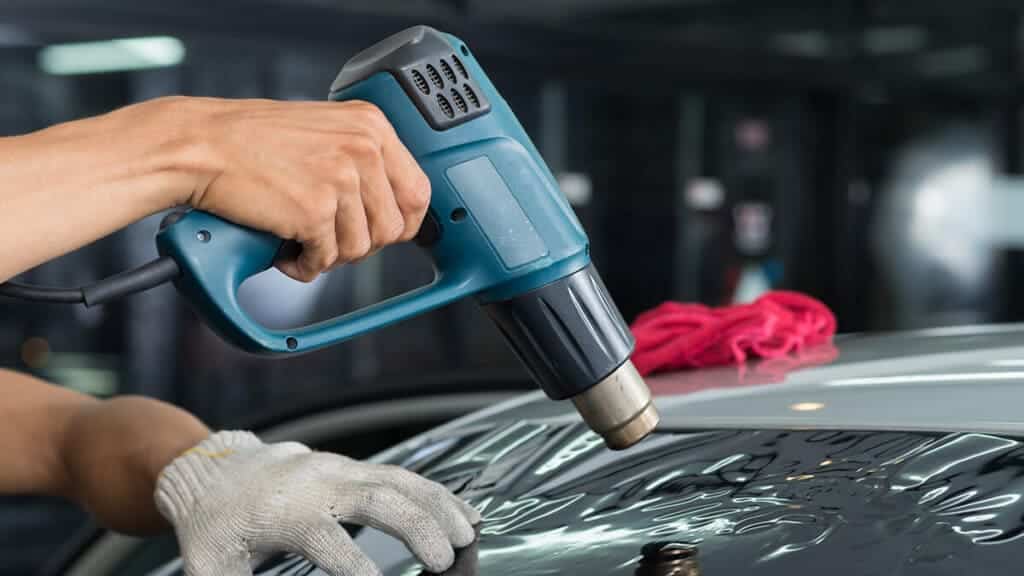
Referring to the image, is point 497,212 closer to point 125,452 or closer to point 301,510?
point 301,510

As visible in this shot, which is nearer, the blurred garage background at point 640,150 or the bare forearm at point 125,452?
the bare forearm at point 125,452

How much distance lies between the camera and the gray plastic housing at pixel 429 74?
3.51ft

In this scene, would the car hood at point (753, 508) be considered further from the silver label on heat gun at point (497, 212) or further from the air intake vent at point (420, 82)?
the air intake vent at point (420, 82)

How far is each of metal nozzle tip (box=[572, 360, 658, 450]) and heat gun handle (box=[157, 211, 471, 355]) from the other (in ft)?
0.66

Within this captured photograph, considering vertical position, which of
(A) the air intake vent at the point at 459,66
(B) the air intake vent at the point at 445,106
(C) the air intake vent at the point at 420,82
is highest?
(A) the air intake vent at the point at 459,66

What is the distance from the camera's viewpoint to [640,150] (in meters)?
6.57

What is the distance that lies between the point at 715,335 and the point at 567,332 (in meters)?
0.39

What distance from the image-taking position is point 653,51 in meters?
6.20

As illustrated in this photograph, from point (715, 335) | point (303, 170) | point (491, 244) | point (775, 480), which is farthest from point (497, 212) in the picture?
point (715, 335)

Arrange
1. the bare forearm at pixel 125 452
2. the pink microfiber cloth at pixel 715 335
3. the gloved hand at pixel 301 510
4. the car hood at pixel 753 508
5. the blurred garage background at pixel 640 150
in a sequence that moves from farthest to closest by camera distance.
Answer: the blurred garage background at pixel 640 150 < the pink microfiber cloth at pixel 715 335 < the bare forearm at pixel 125 452 < the gloved hand at pixel 301 510 < the car hood at pixel 753 508

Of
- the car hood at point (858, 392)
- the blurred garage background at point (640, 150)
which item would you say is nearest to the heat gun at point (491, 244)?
the car hood at point (858, 392)

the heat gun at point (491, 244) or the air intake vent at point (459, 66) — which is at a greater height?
the air intake vent at point (459, 66)

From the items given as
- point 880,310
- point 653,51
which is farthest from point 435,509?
point 880,310

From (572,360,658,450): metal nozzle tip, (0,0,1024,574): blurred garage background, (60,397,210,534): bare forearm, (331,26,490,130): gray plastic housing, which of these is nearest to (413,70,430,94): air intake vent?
(331,26,490,130): gray plastic housing
